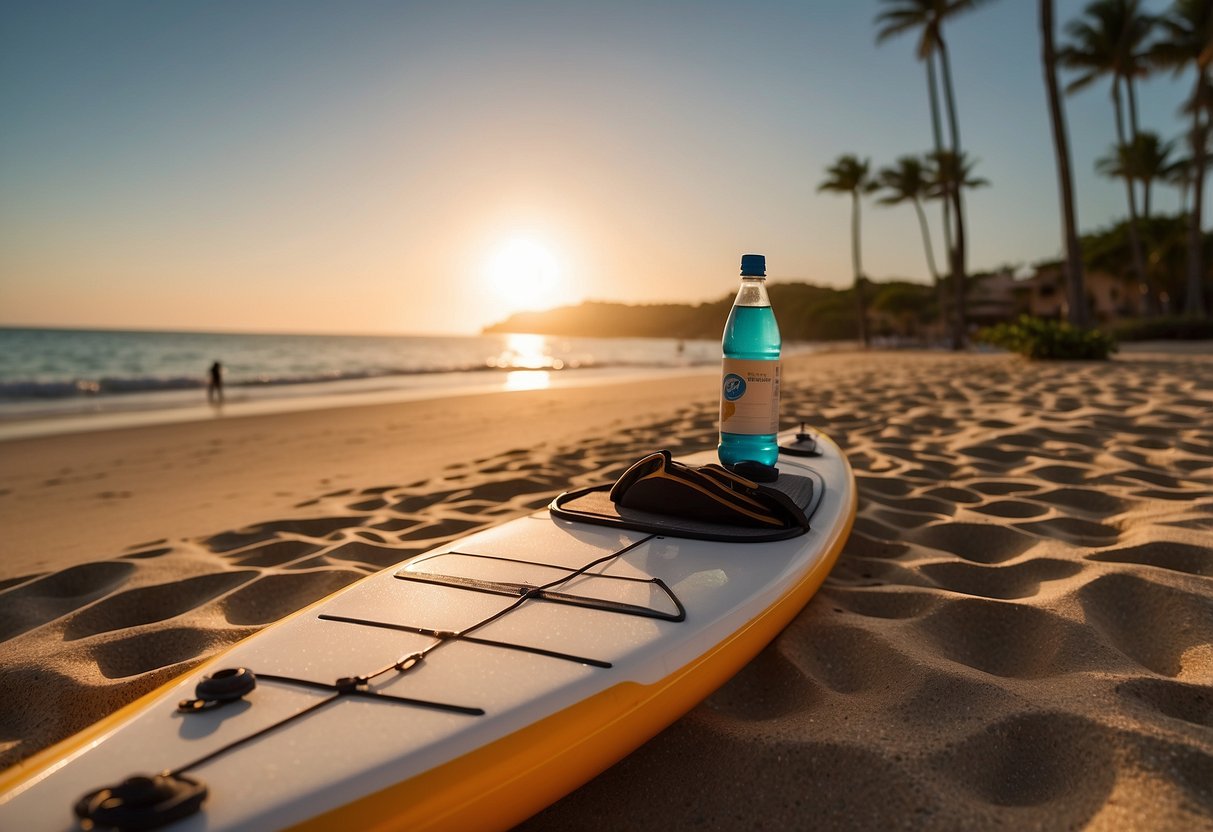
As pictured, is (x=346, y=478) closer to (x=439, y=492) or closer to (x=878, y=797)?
(x=439, y=492)

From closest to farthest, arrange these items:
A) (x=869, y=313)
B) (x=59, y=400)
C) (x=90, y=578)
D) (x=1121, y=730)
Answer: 1. (x=1121, y=730)
2. (x=90, y=578)
3. (x=59, y=400)
4. (x=869, y=313)

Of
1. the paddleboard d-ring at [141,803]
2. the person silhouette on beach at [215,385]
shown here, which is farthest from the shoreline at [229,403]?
the paddleboard d-ring at [141,803]

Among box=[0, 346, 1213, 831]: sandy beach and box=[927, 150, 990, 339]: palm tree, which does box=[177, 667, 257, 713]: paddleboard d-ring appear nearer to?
box=[0, 346, 1213, 831]: sandy beach

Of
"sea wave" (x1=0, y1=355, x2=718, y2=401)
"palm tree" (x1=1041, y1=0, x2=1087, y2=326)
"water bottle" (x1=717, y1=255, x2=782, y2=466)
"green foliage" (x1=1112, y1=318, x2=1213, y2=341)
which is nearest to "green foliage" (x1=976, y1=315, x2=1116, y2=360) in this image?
"palm tree" (x1=1041, y1=0, x2=1087, y2=326)

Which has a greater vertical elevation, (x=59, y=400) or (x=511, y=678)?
(x=59, y=400)

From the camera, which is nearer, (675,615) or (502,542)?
(675,615)

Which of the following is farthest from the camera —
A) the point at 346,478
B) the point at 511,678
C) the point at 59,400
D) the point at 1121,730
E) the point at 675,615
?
the point at 59,400

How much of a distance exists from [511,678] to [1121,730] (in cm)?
113

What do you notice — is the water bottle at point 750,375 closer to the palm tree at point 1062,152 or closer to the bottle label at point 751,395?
the bottle label at point 751,395

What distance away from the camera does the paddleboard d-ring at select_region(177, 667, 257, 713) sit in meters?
1.05

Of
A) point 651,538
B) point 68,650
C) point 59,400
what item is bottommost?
point 68,650

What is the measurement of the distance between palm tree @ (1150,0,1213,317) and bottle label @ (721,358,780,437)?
75.8 ft

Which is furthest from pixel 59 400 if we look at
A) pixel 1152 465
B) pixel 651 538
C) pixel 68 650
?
pixel 1152 465

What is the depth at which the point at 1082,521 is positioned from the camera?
98.5 inches
